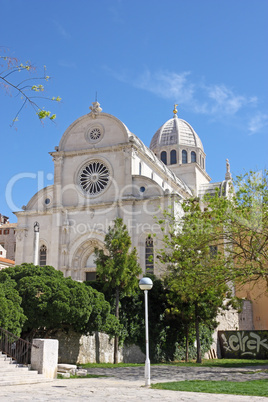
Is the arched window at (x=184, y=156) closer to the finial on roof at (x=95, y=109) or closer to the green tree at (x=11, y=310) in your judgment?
the finial on roof at (x=95, y=109)

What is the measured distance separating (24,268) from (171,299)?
8490 millimetres

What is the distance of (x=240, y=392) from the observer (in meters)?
11.3

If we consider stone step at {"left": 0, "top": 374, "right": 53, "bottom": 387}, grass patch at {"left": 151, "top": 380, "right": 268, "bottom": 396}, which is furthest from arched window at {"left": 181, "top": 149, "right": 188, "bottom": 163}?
stone step at {"left": 0, "top": 374, "right": 53, "bottom": 387}

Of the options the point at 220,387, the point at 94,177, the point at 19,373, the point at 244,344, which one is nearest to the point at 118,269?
the point at 19,373

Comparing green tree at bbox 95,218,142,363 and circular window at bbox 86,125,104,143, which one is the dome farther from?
green tree at bbox 95,218,142,363

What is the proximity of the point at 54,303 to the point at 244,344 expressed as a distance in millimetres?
15063

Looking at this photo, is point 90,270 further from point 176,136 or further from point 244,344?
point 176,136

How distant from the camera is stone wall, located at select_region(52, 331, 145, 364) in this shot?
70.5ft

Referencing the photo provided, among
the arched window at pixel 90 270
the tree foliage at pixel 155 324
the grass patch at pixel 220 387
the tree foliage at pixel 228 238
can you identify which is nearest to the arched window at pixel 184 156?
the arched window at pixel 90 270

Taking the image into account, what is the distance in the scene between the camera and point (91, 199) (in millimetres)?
39906

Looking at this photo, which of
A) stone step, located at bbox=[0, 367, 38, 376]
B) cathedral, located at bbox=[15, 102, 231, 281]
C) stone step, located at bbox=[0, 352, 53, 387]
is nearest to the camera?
stone step, located at bbox=[0, 352, 53, 387]

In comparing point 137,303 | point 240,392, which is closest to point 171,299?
point 137,303

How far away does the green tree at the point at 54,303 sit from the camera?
1928 cm

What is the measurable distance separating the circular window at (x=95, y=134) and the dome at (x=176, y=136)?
1579cm
